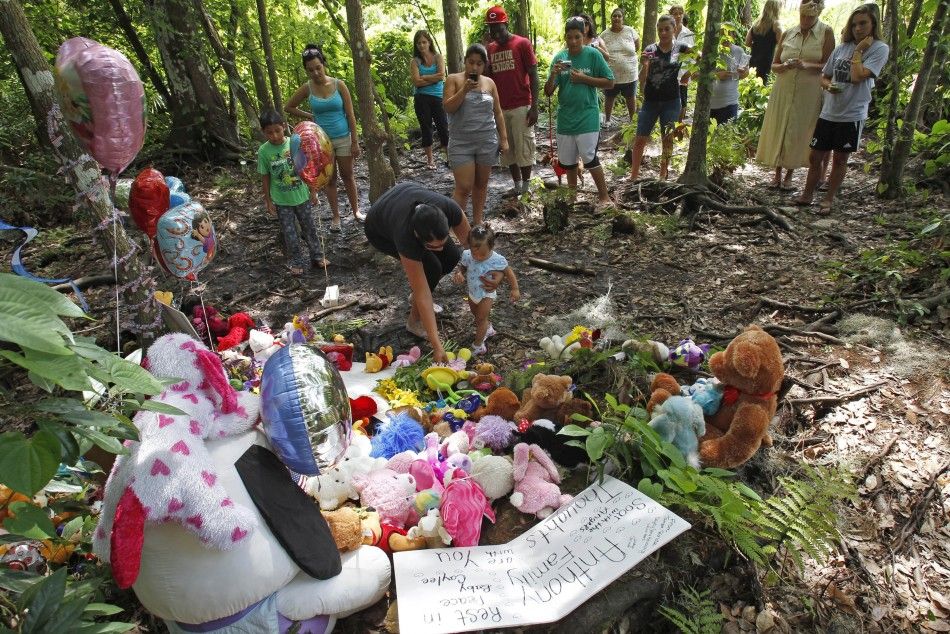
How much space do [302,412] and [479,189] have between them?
4.02m

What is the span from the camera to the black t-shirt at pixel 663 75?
6066 mm

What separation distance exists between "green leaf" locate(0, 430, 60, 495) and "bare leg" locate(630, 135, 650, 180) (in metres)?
6.46

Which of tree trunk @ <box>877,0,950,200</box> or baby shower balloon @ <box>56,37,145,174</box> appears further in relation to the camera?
tree trunk @ <box>877,0,950,200</box>

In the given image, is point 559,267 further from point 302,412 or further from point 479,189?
point 302,412

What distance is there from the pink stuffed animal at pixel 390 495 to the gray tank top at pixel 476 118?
354 centimetres

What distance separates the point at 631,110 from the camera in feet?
28.5

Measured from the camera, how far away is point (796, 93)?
5.79m

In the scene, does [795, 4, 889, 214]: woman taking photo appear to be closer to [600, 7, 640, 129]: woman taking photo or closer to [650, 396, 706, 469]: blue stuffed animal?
[600, 7, 640, 129]: woman taking photo

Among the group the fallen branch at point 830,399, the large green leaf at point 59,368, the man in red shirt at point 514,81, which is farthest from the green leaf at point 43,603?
the man in red shirt at point 514,81

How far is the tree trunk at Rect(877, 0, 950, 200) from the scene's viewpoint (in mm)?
4836

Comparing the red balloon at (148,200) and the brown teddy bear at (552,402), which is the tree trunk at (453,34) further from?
the brown teddy bear at (552,402)

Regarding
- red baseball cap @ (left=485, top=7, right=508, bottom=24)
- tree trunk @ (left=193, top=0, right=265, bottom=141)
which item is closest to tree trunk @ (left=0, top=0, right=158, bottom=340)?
red baseball cap @ (left=485, top=7, right=508, bottom=24)

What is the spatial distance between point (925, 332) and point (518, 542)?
286cm

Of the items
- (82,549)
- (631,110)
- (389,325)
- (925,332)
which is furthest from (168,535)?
(631,110)
